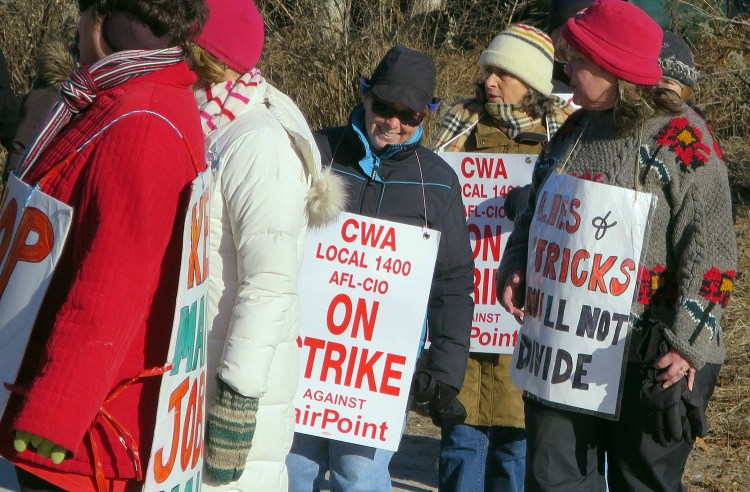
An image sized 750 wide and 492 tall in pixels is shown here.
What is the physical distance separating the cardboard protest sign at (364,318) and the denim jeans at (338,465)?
8 centimetres

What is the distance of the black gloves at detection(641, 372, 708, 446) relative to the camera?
363cm

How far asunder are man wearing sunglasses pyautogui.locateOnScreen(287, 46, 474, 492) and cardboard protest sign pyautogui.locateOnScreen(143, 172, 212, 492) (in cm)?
161

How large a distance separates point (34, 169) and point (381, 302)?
2.02 metres

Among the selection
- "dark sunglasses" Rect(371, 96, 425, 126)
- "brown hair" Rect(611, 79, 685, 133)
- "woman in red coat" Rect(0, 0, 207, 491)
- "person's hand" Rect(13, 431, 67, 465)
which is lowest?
"brown hair" Rect(611, 79, 685, 133)

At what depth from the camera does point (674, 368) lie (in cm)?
362

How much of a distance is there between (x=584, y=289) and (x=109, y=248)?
192cm

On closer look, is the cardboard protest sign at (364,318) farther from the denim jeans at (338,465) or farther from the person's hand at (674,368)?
the person's hand at (674,368)

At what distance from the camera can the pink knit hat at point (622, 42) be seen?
3.77m

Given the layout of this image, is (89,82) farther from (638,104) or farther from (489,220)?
(489,220)

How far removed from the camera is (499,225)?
5477 millimetres

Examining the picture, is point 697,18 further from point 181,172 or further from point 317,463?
point 181,172

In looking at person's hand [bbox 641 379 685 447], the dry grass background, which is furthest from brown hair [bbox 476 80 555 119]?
the dry grass background

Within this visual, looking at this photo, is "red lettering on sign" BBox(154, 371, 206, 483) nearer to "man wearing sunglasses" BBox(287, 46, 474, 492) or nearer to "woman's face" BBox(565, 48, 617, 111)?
"man wearing sunglasses" BBox(287, 46, 474, 492)

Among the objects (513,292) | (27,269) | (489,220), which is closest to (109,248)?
(27,269)
